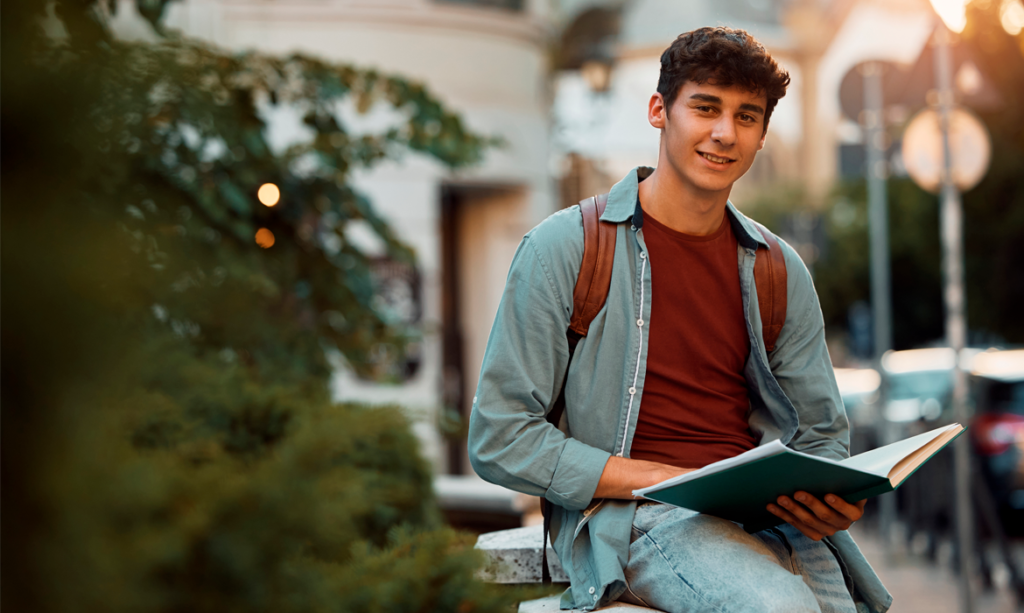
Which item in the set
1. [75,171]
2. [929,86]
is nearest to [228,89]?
[75,171]

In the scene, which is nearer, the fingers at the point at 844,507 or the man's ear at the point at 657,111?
the fingers at the point at 844,507

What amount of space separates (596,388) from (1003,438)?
9.36 metres

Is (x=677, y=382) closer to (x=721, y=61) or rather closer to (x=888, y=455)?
(x=888, y=455)

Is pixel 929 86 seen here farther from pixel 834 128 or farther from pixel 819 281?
pixel 834 128

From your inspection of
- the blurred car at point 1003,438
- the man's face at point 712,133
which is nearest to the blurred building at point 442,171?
the blurred car at point 1003,438

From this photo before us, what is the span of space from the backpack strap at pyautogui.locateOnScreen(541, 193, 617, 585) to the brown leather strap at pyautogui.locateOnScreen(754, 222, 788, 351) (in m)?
0.36

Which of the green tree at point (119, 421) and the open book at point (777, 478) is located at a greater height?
the green tree at point (119, 421)

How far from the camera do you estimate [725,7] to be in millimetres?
49250

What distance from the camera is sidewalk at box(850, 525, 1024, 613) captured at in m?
7.90

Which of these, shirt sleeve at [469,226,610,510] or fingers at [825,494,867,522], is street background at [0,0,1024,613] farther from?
fingers at [825,494,867,522]

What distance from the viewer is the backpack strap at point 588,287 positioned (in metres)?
2.42

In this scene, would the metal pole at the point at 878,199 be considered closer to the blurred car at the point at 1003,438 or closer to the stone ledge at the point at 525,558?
the blurred car at the point at 1003,438

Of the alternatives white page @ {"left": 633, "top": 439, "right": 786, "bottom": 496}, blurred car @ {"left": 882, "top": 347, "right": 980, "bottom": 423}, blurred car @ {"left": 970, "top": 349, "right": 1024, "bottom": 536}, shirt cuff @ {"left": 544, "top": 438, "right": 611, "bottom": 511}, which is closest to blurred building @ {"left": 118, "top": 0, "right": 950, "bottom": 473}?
blurred car @ {"left": 882, "top": 347, "right": 980, "bottom": 423}

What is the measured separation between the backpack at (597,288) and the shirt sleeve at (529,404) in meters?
0.06
